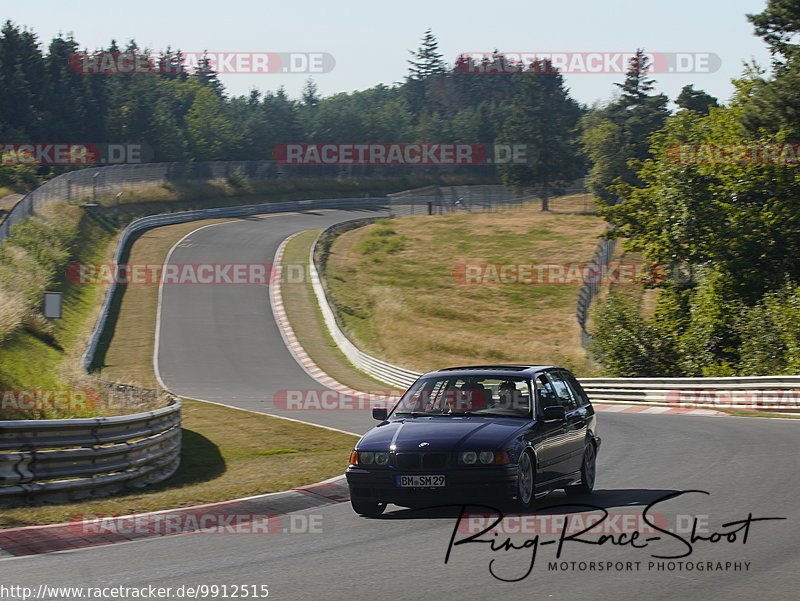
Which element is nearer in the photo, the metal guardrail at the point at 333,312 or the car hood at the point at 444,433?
the car hood at the point at 444,433

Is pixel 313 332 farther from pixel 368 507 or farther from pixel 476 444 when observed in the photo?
pixel 476 444

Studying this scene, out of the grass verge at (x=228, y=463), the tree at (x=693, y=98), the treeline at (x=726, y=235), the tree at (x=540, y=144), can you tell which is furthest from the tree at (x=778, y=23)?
the tree at (x=693, y=98)

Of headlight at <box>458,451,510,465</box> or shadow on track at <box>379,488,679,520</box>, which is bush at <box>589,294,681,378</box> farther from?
headlight at <box>458,451,510,465</box>

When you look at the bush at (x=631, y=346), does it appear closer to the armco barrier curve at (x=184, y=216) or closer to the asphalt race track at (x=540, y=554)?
the armco barrier curve at (x=184, y=216)

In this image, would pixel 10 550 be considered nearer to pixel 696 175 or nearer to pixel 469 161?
pixel 696 175

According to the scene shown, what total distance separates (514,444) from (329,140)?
119 m

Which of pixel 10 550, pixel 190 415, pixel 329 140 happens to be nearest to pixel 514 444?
→ pixel 10 550

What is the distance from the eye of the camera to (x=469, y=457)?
9.18m

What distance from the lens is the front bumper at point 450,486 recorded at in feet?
29.8

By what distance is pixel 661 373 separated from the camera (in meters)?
34.1

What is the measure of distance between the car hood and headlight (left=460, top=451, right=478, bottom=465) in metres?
0.06

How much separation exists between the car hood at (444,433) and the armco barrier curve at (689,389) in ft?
54.0

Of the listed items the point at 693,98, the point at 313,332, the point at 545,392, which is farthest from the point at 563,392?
the point at 693,98

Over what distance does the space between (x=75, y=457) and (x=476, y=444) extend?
523cm
